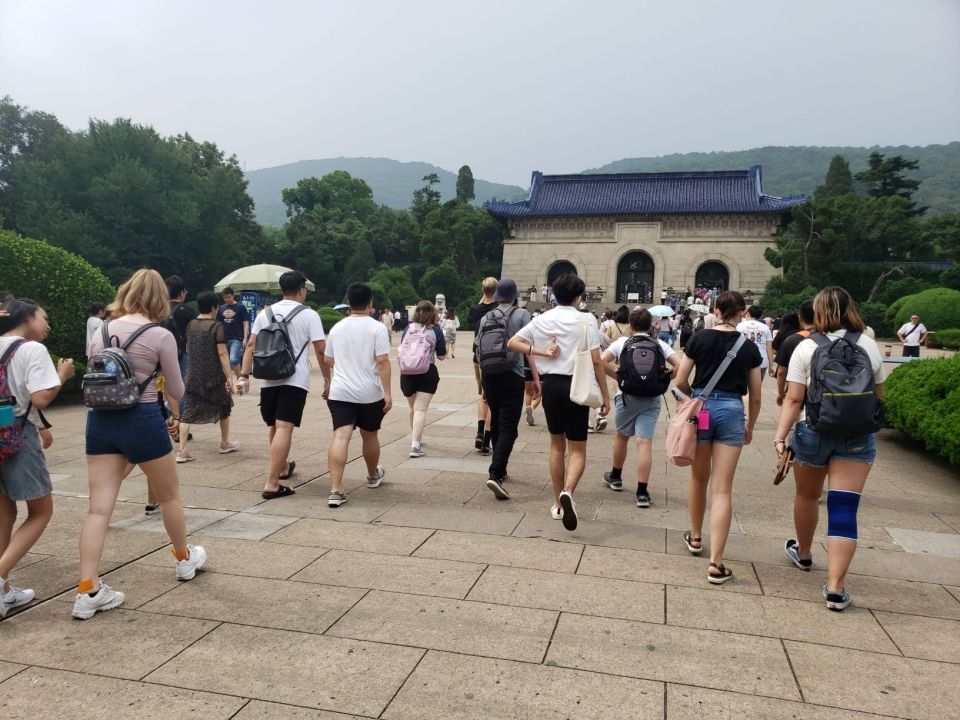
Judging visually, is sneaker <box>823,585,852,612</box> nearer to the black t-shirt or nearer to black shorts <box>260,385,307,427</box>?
the black t-shirt

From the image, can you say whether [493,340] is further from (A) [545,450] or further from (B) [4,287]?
(B) [4,287]

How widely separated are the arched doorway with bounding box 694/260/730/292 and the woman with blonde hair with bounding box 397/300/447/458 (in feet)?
116

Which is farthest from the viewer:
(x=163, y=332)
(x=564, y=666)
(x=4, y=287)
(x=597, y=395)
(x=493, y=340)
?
(x=4, y=287)

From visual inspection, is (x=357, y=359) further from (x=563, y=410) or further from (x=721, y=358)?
(x=721, y=358)

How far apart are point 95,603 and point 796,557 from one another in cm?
388

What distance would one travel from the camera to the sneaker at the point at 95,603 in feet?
9.84

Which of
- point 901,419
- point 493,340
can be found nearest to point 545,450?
point 493,340

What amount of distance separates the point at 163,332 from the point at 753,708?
3.18 meters

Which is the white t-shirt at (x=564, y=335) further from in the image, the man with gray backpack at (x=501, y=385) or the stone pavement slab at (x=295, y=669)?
the stone pavement slab at (x=295, y=669)

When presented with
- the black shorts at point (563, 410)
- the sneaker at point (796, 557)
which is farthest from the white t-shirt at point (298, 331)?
the sneaker at point (796, 557)

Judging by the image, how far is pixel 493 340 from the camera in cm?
520

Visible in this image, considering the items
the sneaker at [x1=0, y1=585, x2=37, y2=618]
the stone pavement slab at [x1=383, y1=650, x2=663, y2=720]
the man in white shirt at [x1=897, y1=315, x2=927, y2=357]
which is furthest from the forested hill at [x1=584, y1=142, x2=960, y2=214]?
the sneaker at [x1=0, y1=585, x2=37, y2=618]

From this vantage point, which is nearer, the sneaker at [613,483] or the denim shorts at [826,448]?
the denim shorts at [826,448]

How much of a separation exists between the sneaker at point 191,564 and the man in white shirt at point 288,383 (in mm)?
1469
